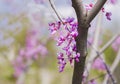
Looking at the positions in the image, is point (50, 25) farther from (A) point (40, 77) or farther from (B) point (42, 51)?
(A) point (40, 77)

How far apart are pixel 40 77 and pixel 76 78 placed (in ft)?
37.3

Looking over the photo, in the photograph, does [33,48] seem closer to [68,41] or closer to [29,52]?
[29,52]

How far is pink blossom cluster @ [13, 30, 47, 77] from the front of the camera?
7949 millimetres

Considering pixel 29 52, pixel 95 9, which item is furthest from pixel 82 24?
pixel 29 52

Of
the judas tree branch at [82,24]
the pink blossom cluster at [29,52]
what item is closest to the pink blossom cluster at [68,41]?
the judas tree branch at [82,24]

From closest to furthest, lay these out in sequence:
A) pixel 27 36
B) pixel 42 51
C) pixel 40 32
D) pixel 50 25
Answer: pixel 50 25 < pixel 42 51 < pixel 40 32 < pixel 27 36

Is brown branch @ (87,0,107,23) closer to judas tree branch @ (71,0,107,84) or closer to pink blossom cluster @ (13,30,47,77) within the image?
judas tree branch @ (71,0,107,84)

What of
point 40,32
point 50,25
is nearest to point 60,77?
point 40,32

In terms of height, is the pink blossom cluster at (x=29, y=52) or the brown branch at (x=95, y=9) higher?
the brown branch at (x=95, y=9)

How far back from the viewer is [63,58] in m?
1.64

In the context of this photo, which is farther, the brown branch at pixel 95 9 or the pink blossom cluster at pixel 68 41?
the pink blossom cluster at pixel 68 41

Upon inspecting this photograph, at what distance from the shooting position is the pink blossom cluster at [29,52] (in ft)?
26.1

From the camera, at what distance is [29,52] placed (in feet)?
26.9

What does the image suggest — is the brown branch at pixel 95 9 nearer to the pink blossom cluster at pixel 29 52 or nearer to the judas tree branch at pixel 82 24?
the judas tree branch at pixel 82 24
